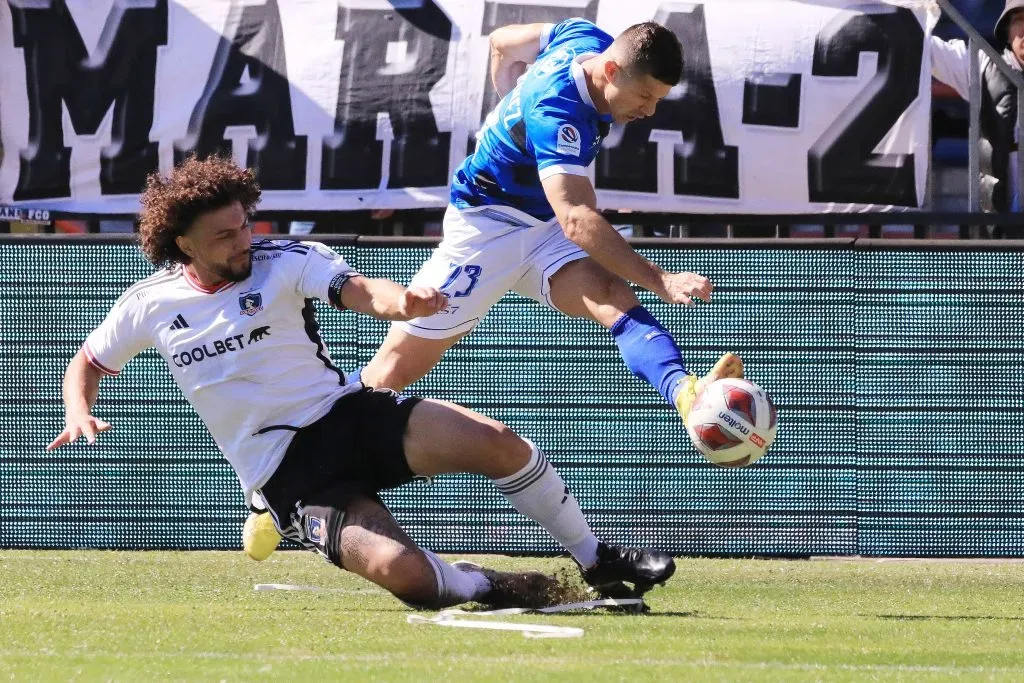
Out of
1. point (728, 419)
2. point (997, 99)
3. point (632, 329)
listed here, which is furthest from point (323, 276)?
point (997, 99)

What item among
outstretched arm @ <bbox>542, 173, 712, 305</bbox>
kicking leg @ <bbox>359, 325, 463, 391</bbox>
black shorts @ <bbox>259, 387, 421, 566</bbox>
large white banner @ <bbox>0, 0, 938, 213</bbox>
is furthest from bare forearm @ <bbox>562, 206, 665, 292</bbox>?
large white banner @ <bbox>0, 0, 938, 213</bbox>

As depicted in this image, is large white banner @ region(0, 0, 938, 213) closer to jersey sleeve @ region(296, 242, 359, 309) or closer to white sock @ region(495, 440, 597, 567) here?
white sock @ region(495, 440, 597, 567)

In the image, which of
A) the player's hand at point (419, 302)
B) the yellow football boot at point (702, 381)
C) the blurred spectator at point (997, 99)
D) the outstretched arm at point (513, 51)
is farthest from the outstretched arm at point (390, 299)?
the blurred spectator at point (997, 99)

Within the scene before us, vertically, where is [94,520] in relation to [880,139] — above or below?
below

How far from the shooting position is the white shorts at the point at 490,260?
6488mm

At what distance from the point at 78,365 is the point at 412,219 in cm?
343

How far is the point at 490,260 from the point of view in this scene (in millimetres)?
6496

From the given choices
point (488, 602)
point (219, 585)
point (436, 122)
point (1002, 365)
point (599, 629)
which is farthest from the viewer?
point (436, 122)

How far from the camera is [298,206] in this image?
28.5 feet

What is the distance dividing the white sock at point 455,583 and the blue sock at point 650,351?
0.96 metres

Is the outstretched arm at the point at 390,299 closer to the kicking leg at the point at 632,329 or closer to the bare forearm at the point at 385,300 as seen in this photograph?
the bare forearm at the point at 385,300

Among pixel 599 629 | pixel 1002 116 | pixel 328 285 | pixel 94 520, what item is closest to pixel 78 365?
pixel 328 285

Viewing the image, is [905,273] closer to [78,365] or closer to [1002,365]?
[1002,365]

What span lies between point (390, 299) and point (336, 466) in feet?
2.70
